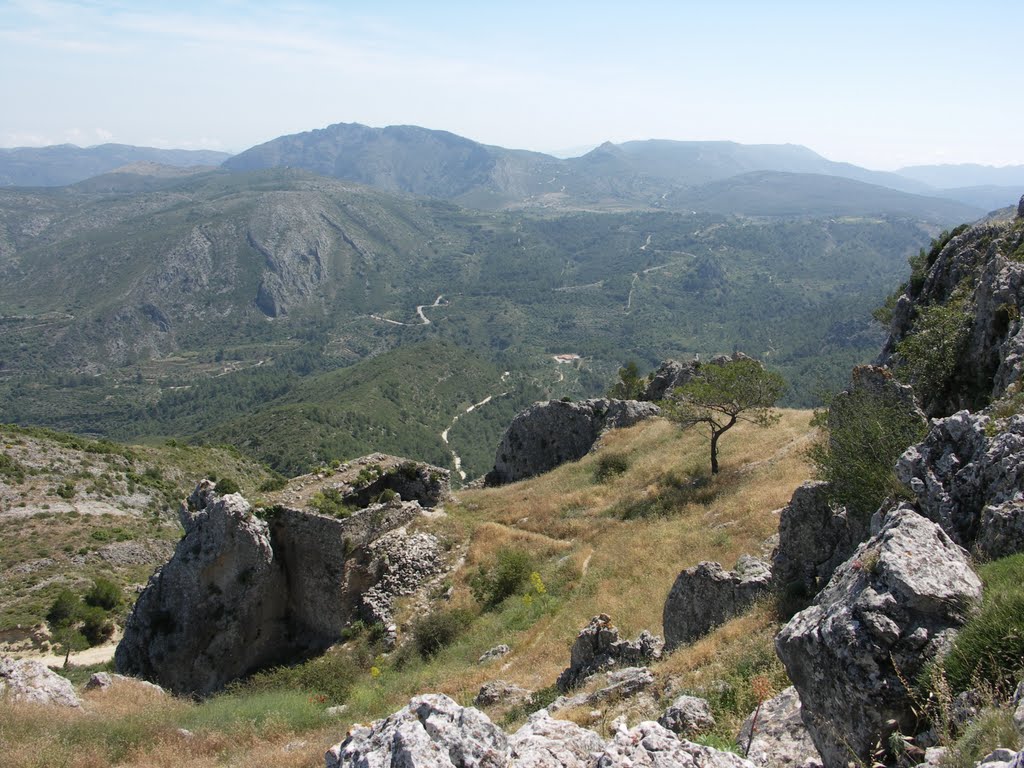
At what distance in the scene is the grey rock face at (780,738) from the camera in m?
7.10

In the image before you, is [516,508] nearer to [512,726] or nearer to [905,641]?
[512,726]

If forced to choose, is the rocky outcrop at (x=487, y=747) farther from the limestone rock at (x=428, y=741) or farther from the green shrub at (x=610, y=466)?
the green shrub at (x=610, y=466)

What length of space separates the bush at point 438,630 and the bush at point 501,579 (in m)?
1.23

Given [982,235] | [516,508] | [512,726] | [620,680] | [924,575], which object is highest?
[982,235]

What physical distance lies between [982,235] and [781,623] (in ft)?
96.0

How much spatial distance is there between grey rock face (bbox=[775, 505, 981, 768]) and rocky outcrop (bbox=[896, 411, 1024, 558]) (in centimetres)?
118

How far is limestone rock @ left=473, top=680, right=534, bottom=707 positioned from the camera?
561 inches

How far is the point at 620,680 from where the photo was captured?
485 inches

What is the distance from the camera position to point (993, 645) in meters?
5.85

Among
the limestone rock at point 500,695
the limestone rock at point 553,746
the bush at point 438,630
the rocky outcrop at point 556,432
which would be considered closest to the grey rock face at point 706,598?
the limestone rock at point 500,695

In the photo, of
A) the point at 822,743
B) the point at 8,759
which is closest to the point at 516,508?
the point at 8,759

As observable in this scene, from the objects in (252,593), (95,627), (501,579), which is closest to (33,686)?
(252,593)

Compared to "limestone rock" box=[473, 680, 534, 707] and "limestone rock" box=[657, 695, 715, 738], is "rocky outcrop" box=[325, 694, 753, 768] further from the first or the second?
"limestone rock" box=[473, 680, 534, 707]

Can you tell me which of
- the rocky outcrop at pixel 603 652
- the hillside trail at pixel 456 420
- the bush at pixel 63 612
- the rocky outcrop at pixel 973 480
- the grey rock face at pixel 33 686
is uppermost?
the rocky outcrop at pixel 973 480
